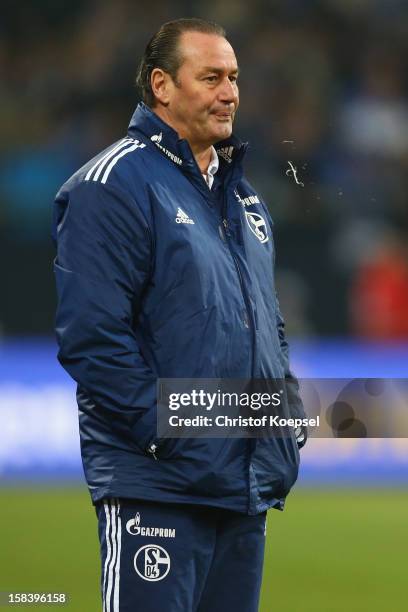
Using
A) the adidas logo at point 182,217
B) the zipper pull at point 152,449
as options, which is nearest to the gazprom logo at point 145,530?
the zipper pull at point 152,449

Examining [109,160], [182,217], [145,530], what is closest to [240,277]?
[182,217]

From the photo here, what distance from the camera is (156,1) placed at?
12203 mm

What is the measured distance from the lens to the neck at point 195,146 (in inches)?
132

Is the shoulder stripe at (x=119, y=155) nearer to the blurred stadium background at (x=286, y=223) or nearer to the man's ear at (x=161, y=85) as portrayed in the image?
the man's ear at (x=161, y=85)

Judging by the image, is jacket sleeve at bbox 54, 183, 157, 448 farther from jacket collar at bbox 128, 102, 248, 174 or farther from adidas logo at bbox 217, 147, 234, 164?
adidas logo at bbox 217, 147, 234, 164

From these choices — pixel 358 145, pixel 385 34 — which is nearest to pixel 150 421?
pixel 358 145

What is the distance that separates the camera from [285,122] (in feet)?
33.8

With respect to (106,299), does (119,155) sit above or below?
above

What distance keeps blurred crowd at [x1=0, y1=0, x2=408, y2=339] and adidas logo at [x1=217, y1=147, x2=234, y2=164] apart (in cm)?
517

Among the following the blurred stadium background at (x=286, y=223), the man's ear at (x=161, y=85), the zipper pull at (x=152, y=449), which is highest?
the blurred stadium background at (x=286, y=223)

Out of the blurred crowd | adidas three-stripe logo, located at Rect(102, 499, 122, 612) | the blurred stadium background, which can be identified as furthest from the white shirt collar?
the blurred crowd

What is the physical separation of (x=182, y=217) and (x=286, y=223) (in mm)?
6729

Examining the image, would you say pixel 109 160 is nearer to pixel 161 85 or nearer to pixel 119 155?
pixel 119 155

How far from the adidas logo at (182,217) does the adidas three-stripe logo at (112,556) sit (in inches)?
27.1
